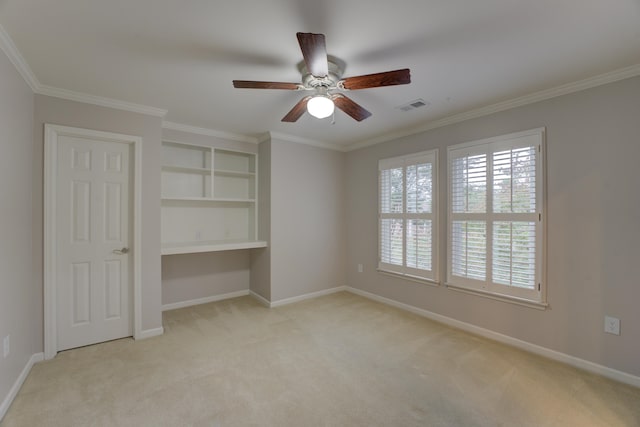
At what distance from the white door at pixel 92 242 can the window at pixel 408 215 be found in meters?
3.15

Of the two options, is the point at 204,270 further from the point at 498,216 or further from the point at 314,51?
the point at 498,216

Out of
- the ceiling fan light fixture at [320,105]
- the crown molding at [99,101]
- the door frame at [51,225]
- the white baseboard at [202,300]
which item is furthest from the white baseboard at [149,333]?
the ceiling fan light fixture at [320,105]

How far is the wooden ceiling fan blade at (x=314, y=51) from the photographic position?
1.45 meters

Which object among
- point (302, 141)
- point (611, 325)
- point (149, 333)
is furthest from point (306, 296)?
point (611, 325)

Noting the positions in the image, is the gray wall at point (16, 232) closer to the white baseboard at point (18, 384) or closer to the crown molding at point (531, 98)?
the white baseboard at point (18, 384)

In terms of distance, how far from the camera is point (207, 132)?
3.83 metres

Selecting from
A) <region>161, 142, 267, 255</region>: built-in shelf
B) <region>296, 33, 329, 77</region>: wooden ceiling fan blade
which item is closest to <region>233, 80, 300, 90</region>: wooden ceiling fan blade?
<region>296, 33, 329, 77</region>: wooden ceiling fan blade

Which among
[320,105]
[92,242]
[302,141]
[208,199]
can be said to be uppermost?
[302,141]

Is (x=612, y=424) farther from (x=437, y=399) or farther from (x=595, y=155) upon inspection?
(x=595, y=155)

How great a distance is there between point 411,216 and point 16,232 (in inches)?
151

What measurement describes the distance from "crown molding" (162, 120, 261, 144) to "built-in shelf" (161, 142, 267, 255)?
0.19 metres

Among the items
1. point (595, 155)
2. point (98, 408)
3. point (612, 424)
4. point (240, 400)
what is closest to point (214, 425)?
point (240, 400)

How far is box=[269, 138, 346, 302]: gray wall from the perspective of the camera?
402 centimetres

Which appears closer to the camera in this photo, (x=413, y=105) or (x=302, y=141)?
(x=413, y=105)
